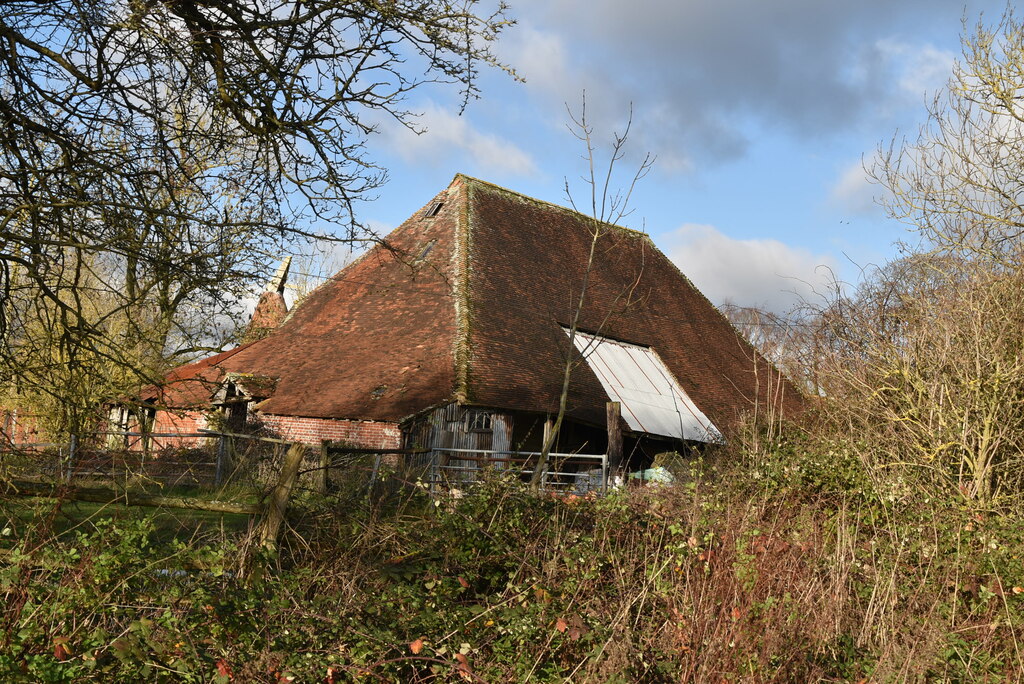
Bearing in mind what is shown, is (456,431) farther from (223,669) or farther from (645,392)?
(223,669)

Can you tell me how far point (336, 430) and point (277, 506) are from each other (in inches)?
495

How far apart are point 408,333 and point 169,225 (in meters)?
13.1

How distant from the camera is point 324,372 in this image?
2017 centimetres

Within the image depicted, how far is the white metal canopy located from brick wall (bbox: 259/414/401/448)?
469 cm

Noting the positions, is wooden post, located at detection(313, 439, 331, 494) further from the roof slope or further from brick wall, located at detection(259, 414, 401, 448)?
brick wall, located at detection(259, 414, 401, 448)

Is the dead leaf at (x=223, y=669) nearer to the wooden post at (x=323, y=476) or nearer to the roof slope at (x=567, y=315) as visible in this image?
the wooden post at (x=323, y=476)

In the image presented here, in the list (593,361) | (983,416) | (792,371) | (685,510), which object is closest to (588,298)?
(593,361)

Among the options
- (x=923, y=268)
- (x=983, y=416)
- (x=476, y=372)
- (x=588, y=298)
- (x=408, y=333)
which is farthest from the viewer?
(x=588, y=298)

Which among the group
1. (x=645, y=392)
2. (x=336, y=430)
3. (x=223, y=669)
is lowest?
(x=223, y=669)

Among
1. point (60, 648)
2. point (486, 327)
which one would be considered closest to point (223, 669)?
point (60, 648)

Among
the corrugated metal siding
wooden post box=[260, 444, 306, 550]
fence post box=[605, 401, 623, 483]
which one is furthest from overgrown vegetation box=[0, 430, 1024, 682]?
the corrugated metal siding

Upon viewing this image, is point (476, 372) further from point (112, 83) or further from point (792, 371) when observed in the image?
point (112, 83)

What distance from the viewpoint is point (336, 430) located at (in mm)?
18422

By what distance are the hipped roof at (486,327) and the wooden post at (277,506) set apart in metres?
9.40
